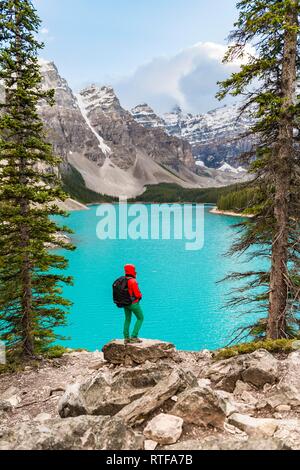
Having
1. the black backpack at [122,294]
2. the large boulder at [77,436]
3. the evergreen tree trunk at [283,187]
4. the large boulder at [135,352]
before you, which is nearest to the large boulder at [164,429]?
the large boulder at [77,436]

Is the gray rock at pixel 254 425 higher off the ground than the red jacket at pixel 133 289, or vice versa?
the red jacket at pixel 133 289

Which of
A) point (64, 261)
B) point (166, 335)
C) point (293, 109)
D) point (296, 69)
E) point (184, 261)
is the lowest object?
point (166, 335)

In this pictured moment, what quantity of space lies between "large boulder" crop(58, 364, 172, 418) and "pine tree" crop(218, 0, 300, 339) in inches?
241

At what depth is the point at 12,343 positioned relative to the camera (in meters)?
15.0

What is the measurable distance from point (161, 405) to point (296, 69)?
11812 millimetres

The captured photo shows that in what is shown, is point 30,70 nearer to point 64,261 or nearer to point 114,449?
point 64,261

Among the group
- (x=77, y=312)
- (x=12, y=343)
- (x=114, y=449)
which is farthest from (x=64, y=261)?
(x=77, y=312)

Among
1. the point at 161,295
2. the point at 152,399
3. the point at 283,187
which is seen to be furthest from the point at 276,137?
the point at 161,295

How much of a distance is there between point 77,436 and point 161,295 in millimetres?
34966

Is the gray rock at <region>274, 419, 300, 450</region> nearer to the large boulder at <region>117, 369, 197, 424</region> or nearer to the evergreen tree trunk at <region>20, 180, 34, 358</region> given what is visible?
the large boulder at <region>117, 369, 197, 424</region>

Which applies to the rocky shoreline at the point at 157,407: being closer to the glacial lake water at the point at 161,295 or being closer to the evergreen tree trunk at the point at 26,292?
the evergreen tree trunk at the point at 26,292

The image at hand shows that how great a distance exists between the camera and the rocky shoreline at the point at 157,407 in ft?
16.6

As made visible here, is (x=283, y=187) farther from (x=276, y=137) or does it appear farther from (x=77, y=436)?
(x=77, y=436)

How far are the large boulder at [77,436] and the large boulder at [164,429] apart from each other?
0.35 metres
